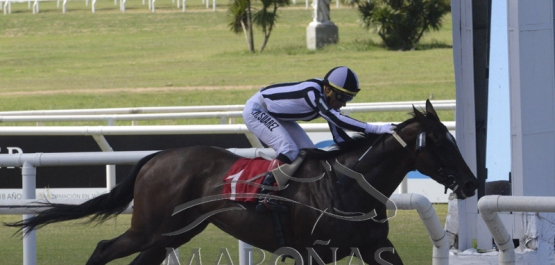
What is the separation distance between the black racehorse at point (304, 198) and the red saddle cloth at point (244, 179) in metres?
0.05

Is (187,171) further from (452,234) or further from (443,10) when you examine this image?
(443,10)

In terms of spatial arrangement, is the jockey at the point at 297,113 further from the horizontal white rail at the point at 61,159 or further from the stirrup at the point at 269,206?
the horizontal white rail at the point at 61,159

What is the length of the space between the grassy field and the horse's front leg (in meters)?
3.23

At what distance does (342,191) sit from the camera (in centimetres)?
478

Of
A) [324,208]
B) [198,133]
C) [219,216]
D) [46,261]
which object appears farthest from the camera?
[198,133]

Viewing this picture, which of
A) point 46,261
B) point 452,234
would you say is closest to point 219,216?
point 452,234

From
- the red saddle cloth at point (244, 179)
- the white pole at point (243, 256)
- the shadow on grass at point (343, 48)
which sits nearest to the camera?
the red saddle cloth at point (244, 179)

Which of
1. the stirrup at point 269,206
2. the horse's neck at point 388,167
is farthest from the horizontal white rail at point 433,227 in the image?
the stirrup at point 269,206

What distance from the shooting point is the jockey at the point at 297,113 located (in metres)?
4.86

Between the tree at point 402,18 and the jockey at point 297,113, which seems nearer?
the jockey at point 297,113

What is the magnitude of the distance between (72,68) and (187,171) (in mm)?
21165

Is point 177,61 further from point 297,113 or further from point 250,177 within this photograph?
point 250,177

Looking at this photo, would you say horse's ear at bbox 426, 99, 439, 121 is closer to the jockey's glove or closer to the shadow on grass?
the jockey's glove

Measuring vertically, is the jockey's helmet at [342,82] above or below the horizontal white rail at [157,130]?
above
